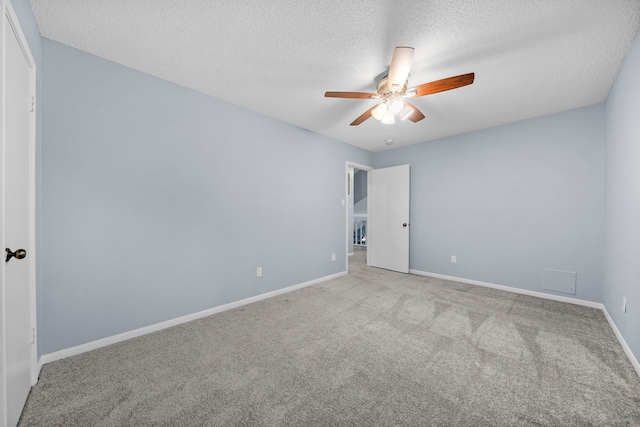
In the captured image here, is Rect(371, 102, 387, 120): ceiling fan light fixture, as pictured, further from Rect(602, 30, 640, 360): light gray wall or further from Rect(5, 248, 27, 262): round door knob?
Rect(5, 248, 27, 262): round door knob

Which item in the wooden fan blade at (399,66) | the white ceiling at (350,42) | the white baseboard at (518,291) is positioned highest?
the white ceiling at (350,42)

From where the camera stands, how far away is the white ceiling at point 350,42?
158 cm

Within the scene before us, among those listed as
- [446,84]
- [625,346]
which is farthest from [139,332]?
[625,346]

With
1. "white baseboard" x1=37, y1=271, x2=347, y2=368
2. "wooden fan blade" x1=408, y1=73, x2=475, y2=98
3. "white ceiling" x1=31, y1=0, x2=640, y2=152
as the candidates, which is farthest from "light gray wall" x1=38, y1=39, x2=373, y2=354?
"wooden fan blade" x1=408, y1=73, x2=475, y2=98

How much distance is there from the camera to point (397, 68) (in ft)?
5.88

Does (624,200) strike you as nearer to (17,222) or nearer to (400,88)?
(400,88)

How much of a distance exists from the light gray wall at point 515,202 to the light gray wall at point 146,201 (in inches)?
100

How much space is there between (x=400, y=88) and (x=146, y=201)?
8.04 feet

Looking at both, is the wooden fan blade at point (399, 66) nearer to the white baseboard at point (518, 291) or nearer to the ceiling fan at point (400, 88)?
the ceiling fan at point (400, 88)

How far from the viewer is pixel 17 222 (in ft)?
4.59

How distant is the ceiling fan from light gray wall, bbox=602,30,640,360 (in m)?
1.33

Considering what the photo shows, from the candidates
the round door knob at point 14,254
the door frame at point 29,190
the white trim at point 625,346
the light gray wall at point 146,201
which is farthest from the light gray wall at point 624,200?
the round door knob at point 14,254

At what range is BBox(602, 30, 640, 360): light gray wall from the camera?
1.82 m

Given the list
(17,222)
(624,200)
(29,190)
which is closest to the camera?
(17,222)
